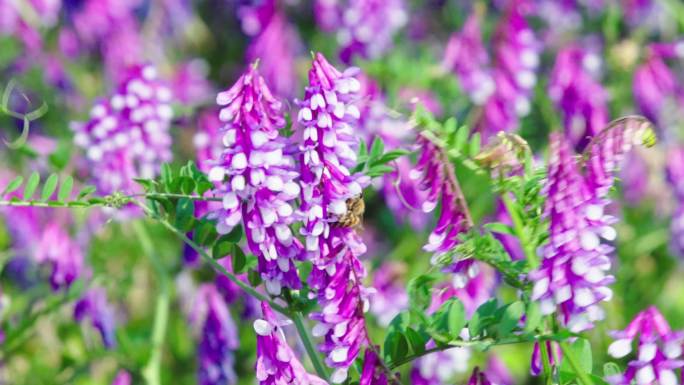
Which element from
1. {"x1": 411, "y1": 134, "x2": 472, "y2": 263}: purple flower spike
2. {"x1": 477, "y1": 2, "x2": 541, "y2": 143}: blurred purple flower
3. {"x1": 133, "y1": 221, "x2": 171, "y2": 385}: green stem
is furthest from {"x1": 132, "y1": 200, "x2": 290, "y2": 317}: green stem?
{"x1": 477, "y1": 2, "x2": 541, "y2": 143}: blurred purple flower

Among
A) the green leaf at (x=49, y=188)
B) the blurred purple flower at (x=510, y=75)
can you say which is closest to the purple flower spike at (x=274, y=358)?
the green leaf at (x=49, y=188)

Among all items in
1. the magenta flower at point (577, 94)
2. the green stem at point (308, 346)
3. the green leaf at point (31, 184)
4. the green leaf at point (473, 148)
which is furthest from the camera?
the magenta flower at point (577, 94)

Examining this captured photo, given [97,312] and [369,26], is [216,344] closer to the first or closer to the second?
[97,312]

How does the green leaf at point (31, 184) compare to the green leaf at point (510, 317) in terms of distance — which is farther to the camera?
the green leaf at point (31, 184)

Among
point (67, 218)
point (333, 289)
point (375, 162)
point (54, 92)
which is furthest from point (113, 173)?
point (54, 92)

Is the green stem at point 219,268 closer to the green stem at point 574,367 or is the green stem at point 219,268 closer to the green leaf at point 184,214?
the green leaf at point 184,214
